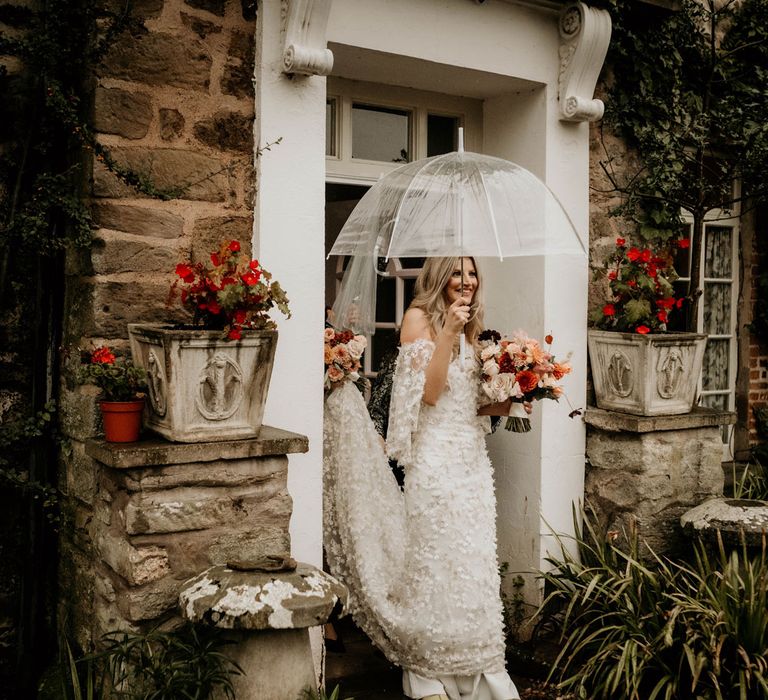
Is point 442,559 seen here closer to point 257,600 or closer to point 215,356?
point 257,600

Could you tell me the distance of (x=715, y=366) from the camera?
644 centimetres

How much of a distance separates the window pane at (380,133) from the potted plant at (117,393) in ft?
6.83

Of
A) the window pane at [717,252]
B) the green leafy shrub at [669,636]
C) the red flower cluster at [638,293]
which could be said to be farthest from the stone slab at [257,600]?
the window pane at [717,252]

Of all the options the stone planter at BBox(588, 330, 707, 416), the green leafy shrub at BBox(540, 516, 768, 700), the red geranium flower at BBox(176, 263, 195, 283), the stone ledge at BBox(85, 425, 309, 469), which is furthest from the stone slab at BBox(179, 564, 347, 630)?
the stone planter at BBox(588, 330, 707, 416)

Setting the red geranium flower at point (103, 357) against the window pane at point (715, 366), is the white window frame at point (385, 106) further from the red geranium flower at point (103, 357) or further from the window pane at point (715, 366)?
the window pane at point (715, 366)

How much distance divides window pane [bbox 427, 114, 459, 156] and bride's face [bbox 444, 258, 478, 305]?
1.36 meters

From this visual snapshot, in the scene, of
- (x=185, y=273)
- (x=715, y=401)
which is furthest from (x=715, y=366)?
(x=185, y=273)

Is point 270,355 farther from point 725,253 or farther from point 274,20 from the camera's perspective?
point 725,253

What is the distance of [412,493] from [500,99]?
8.21ft

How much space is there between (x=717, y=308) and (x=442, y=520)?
3413 mm

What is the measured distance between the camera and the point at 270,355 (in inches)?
138

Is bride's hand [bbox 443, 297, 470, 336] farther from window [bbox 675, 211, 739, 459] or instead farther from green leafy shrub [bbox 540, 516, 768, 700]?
window [bbox 675, 211, 739, 459]

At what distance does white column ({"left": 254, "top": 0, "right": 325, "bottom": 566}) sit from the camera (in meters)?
3.97

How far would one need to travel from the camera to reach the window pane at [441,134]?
5285mm
